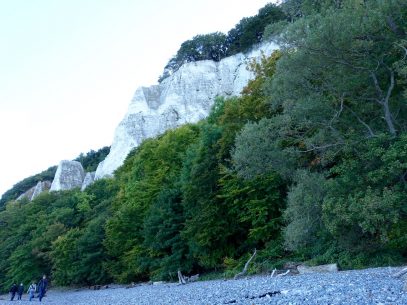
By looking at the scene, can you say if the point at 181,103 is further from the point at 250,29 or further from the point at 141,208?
the point at 141,208

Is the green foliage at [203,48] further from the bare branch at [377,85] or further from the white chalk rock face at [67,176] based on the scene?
the bare branch at [377,85]

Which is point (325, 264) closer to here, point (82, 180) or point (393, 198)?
point (393, 198)

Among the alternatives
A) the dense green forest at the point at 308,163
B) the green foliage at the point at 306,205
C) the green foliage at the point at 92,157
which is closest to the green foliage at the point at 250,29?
the dense green forest at the point at 308,163

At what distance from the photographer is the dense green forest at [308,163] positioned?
1588 cm

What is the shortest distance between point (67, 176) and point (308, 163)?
244 ft

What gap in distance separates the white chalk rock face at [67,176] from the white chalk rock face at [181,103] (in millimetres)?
18982

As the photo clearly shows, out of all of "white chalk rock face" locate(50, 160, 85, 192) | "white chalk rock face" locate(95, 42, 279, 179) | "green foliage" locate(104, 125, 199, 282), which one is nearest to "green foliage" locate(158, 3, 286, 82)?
"white chalk rock face" locate(95, 42, 279, 179)

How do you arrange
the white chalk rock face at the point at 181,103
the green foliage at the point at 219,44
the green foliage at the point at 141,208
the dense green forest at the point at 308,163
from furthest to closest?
the white chalk rock face at the point at 181,103 → the green foliage at the point at 219,44 → the green foliage at the point at 141,208 → the dense green forest at the point at 308,163

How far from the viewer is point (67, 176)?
87.1m

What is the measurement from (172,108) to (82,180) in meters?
33.4

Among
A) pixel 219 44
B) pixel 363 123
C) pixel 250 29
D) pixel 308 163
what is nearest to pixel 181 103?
pixel 219 44

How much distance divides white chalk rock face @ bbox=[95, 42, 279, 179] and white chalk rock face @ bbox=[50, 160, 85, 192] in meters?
19.0

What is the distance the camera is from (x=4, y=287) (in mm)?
52750

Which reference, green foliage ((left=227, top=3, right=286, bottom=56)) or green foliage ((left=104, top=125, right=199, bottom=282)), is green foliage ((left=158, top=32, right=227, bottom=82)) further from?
green foliage ((left=104, top=125, right=199, bottom=282))
